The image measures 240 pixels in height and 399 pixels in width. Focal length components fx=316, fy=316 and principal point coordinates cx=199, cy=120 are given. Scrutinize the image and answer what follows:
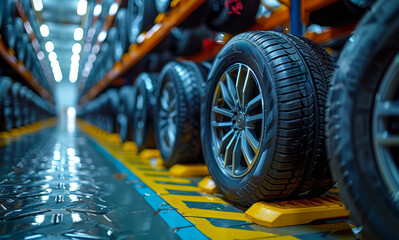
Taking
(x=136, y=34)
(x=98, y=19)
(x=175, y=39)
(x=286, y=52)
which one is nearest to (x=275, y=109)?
(x=286, y=52)

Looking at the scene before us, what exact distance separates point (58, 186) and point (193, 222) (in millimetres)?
1105

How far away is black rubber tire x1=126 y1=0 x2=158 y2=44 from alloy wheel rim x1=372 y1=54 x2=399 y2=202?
10.7 ft

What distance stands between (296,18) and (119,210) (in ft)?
5.01

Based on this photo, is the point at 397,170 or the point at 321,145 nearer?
the point at 397,170

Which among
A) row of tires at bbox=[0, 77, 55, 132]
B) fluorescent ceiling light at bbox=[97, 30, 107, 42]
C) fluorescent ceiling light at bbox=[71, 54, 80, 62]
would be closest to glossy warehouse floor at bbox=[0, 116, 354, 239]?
row of tires at bbox=[0, 77, 55, 132]

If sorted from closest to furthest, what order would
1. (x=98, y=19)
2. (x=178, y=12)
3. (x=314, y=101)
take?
(x=314, y=101), (x=178, y=12), (x=98, y=19)

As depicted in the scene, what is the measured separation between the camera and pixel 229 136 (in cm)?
175

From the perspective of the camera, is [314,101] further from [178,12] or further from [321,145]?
[178,12]

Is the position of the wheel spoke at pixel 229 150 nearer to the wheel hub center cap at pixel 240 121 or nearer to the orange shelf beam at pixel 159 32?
the wheel hub center cap at pixel 240 121

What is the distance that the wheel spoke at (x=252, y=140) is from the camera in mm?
1482

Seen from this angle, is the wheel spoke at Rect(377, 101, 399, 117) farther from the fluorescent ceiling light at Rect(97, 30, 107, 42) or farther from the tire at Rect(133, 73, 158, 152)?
the fluorescent ceiling light at Rect(97, 30, 107, 42)

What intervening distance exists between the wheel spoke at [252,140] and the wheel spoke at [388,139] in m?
0.66

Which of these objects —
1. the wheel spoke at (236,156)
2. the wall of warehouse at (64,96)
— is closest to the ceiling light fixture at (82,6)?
the wheel spoke at (236,156)

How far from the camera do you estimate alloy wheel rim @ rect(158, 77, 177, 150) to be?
2.80 metres
